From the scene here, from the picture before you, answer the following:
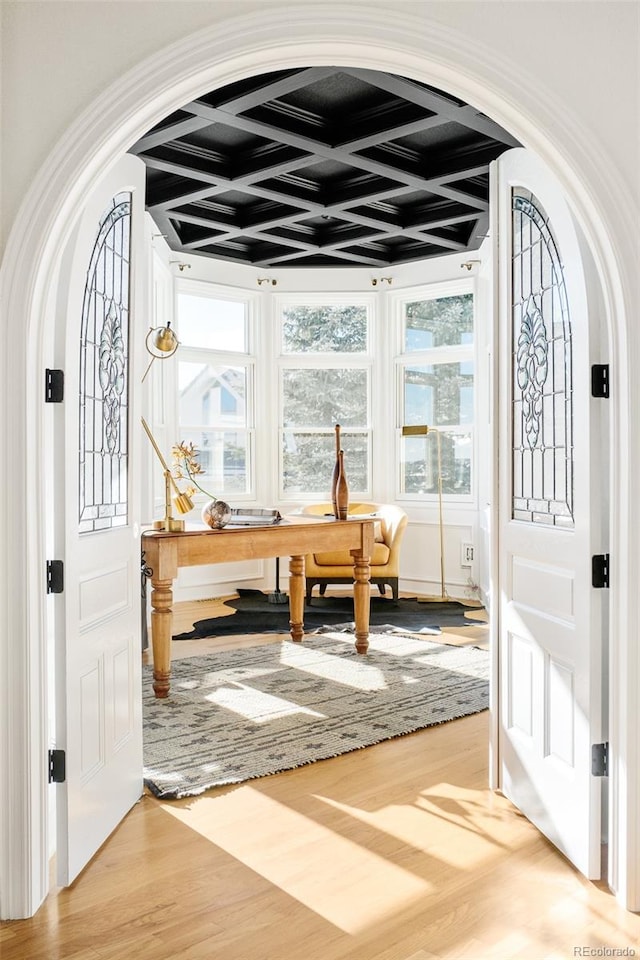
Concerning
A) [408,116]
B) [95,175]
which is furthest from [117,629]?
[408,116]

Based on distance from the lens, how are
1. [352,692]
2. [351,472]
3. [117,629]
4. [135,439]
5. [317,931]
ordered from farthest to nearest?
[351,472] < [352,692] < [135,439] < [117,629] < [317,931]

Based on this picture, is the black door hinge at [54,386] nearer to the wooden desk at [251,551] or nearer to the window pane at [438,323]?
the wooden desk at [251,551]

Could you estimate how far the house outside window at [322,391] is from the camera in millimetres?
7617

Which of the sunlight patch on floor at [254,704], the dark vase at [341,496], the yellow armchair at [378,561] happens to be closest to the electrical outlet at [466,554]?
the yellow armchair at [378,561]

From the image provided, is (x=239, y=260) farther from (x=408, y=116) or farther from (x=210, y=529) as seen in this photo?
(x=210, y=529)

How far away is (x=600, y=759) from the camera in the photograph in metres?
2.29

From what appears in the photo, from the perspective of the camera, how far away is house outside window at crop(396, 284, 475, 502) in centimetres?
716

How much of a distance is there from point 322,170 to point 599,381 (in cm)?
376

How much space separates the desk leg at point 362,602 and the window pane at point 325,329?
3.06 meters

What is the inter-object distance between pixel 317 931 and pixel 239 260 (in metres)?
6.21

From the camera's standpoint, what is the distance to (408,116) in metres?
4.34

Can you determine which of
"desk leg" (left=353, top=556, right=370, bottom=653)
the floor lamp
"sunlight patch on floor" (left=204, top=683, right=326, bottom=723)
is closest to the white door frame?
"sunlight patch on floor" (left=204, top=683, right=326, bottom=723)

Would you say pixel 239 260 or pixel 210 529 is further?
pixel 239 260

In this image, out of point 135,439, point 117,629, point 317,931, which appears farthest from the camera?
point 135,439
